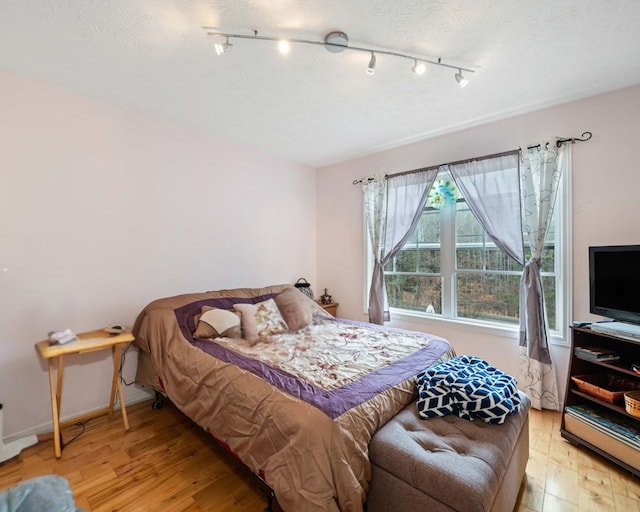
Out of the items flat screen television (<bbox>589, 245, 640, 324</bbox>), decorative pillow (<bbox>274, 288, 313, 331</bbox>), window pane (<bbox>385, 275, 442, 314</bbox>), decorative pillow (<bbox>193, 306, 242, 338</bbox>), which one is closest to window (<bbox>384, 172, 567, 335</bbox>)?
window pane (<bbox>385, 275, 442, 314</bbox>)

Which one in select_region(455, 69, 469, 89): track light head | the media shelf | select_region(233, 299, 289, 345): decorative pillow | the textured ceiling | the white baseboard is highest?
the textured ceiling

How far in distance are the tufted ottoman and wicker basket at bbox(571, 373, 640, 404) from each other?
872 mm

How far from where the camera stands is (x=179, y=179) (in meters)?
2.96

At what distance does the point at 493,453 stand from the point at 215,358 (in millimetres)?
1609

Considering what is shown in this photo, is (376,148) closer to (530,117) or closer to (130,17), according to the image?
(530,117)

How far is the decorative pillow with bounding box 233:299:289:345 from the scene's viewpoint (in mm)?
2535

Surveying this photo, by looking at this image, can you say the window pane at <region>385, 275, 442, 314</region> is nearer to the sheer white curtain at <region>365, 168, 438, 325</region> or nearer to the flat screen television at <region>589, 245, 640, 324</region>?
the sheer white curtain at <region>365, 168, 438, 325</region>

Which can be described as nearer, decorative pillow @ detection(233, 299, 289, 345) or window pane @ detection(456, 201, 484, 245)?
decorative pillow @ detection(233, 299, 289, 345)

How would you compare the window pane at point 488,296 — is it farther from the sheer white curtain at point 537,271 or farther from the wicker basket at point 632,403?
the wicker basket at point 632,403

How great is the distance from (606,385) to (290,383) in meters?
2.27

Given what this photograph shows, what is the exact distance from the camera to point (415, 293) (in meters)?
3.53

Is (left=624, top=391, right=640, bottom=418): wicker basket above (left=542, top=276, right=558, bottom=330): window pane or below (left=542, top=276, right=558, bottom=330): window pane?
below

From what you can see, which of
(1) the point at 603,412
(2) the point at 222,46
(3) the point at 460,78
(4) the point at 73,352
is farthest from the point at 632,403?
(4) the point at 73,352

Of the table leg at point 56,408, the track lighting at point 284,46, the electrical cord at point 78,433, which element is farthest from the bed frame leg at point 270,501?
the track lighting at point 284,46
